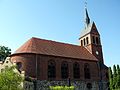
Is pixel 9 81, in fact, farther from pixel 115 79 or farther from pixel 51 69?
pixel 115 79

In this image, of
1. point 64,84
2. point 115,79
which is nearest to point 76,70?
point 64,84

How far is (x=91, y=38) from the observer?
160 ft

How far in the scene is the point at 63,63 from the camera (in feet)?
130

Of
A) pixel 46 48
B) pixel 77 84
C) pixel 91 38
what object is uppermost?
pixel 91 38

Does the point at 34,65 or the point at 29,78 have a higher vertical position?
the point at 34,65

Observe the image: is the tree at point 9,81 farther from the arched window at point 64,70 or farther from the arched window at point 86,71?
the arched window at point 86,71

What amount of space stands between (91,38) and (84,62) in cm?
864

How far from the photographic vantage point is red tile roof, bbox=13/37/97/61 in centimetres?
3761

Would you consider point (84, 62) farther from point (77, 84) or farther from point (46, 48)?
point (46, 48)

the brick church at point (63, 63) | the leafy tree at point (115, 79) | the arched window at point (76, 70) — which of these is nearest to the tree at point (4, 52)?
the brick church at point (63, 63)

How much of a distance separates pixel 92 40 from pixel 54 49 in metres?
12.5

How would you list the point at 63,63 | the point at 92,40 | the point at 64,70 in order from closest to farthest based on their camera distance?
1. the point at 64,70
2. the point at 63,63
3. the point at 92,40

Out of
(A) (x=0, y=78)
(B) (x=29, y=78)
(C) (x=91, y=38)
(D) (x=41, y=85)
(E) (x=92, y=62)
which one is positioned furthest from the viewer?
(C) (x=91, y=38)

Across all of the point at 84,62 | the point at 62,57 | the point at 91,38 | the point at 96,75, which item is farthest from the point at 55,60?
the point at 91,38
